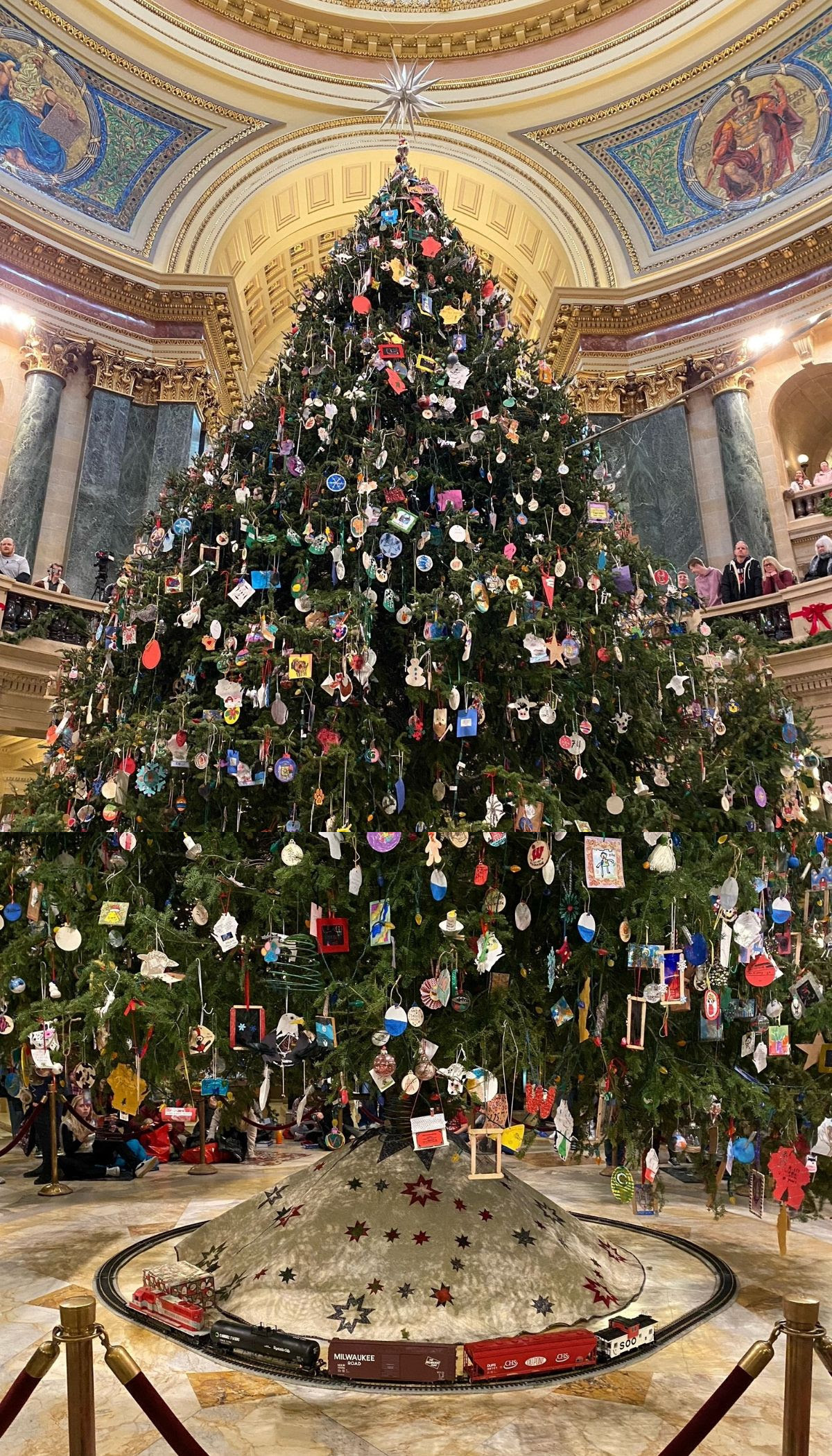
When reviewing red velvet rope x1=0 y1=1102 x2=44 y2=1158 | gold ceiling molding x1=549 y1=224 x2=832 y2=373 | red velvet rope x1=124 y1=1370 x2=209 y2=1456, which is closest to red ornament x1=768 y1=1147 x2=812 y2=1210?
red velvet rope x1=124 y1=1370 x2=209 y2=1456

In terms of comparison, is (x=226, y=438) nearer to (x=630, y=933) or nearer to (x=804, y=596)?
(x=630, y=933)

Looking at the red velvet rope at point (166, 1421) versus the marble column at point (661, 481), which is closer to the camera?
the red velvet rope at point (166, 1421)

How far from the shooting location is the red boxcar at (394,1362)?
150 inches

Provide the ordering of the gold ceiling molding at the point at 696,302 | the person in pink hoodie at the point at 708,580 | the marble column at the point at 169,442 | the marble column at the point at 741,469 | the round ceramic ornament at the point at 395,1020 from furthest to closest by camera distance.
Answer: the marble column at the point at 169,442
the marble column at the point at 741,469
the gold ceiling molding at the point at 696,302
the person in pink hoodie at the point at 708,580
the round ceramic ornament at the point at 395,1020

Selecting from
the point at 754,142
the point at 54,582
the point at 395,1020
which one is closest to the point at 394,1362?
the point at 395,1020

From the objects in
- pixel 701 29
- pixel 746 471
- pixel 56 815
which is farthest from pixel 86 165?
pixel 56 815

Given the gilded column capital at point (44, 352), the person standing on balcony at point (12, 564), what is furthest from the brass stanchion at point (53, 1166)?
the gilded column capital at point (44, 352)

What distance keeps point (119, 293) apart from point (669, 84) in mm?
11543

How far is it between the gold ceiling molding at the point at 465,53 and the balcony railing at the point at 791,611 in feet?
41.8

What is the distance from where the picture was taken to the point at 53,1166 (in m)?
7.39

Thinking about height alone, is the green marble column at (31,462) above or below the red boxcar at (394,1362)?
above

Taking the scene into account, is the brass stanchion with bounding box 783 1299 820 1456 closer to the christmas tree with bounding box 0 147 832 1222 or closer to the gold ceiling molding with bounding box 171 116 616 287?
the christmas tree with bounding box 0 147 832 1222

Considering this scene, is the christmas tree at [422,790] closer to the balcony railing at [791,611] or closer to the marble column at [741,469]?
the balcony railing at [791,611]

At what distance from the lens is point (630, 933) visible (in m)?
3.99
